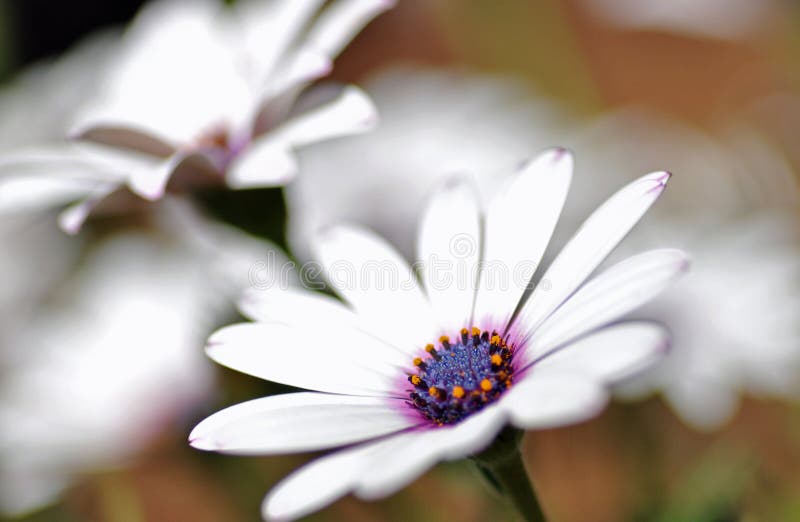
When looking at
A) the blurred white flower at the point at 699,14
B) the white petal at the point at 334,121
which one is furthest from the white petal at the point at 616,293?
the blurred white flower at the point at 699,14

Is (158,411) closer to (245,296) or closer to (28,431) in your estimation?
(28,431)

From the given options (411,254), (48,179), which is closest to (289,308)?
(48,179)

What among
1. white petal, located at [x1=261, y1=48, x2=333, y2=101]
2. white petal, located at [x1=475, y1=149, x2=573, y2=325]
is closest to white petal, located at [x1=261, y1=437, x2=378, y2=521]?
white petal, located at [x1=475, y1=149, x2=573, y2=325]

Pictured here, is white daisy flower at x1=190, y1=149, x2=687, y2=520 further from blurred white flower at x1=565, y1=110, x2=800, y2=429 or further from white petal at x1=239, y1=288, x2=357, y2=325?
blurred white flower at x1=565, y1=110, x2=800, y2=429

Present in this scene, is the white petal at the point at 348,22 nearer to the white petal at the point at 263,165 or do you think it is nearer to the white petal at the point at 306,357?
the white petal at the point at 263,165

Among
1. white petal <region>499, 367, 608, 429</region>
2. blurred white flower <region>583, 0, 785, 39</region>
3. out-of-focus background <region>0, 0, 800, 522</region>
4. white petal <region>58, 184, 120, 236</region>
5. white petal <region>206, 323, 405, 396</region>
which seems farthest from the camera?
blurred white flower <region>583, 0, 785, 39</region>

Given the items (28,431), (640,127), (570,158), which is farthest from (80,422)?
(640,127)

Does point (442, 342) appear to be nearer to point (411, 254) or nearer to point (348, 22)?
point (348, 22)
